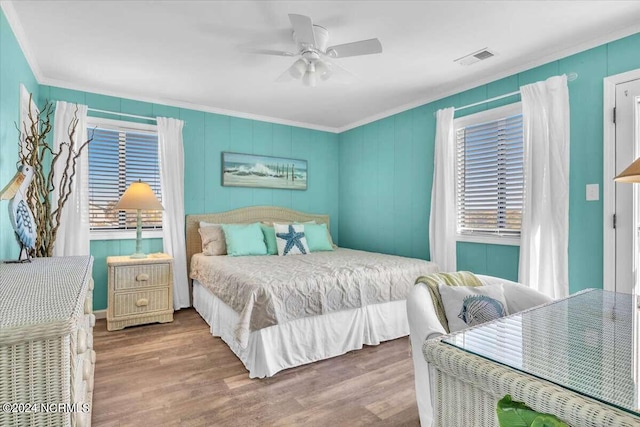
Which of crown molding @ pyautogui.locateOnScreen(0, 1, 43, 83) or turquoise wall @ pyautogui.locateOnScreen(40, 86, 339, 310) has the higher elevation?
crown molding @ pyautogui.locateOnScreen(0, 1, 43, 83)

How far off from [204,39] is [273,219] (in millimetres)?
2534

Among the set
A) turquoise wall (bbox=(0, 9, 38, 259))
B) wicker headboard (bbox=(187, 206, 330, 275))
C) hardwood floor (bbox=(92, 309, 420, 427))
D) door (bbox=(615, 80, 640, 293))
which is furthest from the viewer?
wicker headboard (bbox=(187, 206, 330, 275))

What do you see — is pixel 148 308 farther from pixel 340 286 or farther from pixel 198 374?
pixel 340 286

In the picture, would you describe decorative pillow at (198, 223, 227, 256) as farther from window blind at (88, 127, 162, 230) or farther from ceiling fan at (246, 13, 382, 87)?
ceiling fan at (246, 13, 382, 87)

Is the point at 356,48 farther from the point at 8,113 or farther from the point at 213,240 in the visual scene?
the point at 213,240

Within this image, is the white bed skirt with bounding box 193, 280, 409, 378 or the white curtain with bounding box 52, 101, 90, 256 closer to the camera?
the white bed skirt with bounding box 193, 280, 409, 378

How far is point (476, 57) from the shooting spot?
2.85 meters

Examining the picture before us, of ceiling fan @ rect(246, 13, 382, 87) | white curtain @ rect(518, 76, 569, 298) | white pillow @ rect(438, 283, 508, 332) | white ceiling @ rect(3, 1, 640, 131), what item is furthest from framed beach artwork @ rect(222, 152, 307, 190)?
white pillow @ rect(438, 283, 508, 332)

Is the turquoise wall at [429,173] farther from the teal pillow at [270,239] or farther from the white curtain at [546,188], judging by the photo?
the teal pillow at [270,239]

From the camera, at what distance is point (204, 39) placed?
2.57 meters

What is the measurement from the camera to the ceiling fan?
7.24 feet

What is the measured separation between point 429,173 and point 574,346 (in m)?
3.11

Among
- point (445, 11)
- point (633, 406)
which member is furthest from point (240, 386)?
point (445, 11)

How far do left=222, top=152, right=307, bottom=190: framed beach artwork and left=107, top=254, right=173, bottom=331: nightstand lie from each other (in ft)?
4.47
